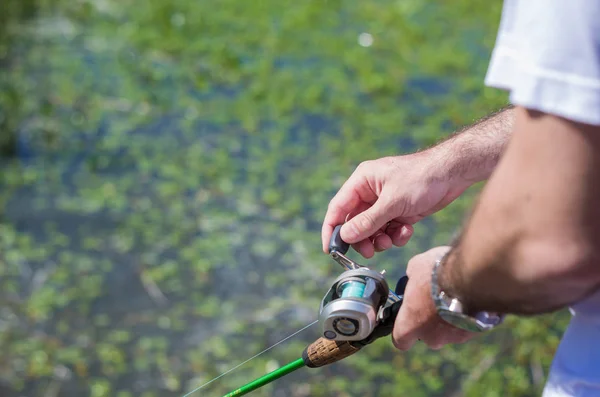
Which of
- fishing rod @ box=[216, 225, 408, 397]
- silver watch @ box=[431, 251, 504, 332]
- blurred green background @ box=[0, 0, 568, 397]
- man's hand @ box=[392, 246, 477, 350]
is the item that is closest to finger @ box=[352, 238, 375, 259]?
fishing rod @ box=[216, 225, 408, 397]

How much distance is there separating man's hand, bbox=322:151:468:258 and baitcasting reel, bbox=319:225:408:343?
0.43 feet

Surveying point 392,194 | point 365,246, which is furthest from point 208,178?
point 392,194

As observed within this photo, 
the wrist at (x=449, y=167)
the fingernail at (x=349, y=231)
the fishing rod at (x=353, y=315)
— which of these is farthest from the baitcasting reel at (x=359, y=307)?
the wrist at (x=449, y=167)

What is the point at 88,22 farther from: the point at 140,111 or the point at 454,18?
the point at 454,18

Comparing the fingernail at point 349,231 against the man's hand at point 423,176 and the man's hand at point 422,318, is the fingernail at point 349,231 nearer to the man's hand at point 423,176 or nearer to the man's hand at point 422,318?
the man's hand at point 423,176

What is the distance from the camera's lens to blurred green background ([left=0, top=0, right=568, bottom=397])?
125 inches

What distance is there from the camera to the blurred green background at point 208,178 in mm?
3172

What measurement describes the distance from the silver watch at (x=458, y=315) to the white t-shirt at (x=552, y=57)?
39cm

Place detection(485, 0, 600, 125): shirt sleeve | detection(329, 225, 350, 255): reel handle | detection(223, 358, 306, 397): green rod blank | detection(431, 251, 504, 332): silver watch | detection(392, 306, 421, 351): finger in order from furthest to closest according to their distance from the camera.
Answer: detection(329, 225, 350, 255): reel handle
detection(223, 358, 306, 397): green rod blank
detection(392, 306, 421, 351): finger
detection(431, 251, 504, 332): silver watch
detection(485, 0, 600, 125): shirt sleeve

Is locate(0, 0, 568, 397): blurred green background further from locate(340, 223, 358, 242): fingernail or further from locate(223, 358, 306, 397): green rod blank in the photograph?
locate(223, 358, 306, 397): green rod blank

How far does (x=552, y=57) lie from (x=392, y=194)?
691 mm

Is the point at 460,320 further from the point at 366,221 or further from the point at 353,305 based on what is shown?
the point at 366,221

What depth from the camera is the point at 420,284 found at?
1.39 m

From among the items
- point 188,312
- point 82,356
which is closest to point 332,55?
point 188,312
